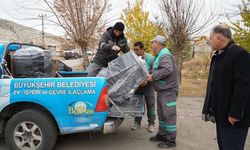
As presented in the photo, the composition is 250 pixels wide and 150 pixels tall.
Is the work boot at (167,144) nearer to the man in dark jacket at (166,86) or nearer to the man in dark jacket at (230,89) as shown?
the man in dark jacket at (166,86)

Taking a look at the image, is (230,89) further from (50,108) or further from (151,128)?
(151,128)

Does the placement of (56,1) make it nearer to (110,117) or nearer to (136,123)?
(136,123)

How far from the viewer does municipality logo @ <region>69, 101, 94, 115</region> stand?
12.6ft

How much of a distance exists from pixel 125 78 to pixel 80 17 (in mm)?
5660

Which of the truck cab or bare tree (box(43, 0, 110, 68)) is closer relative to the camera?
the truck cab

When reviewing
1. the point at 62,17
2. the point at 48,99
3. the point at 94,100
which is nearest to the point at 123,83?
the point at 94,100

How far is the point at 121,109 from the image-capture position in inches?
169

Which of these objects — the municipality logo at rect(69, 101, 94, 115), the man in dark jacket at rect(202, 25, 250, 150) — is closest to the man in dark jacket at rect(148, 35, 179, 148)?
the municipality logo at rect(69, 101, 94, 115)

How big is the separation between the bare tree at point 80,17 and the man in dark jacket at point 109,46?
14.6 ft

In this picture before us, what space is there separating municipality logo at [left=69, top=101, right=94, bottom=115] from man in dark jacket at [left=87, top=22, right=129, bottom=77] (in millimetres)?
1437

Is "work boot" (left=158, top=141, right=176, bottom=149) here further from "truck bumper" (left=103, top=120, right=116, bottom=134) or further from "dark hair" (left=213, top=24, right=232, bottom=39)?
"dark hair" (left=213, top=24, right=232, bottom=39)

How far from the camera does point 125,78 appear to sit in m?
4.41

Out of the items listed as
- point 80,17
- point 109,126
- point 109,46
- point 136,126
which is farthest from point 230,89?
point 80,17

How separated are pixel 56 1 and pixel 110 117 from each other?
6.68 m
